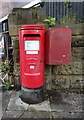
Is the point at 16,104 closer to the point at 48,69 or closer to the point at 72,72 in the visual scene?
the point at 48,69

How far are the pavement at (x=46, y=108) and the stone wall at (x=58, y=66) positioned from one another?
284 mm

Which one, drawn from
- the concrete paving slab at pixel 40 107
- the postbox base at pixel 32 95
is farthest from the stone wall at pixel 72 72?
the concrete paving slab at pixel 40 107

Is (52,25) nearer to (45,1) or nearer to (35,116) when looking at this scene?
(35,116)

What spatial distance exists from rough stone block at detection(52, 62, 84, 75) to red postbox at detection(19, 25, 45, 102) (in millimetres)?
624

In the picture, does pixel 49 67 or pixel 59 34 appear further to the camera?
pixel 49 67

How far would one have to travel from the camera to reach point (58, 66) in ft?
9.82

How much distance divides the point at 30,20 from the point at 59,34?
2.93 feet

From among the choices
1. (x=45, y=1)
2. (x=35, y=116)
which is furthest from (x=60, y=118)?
(x=45, y=1)

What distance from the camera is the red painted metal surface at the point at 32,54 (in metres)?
2.26

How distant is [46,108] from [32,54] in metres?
1.14

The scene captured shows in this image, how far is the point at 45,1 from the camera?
16.0 feet

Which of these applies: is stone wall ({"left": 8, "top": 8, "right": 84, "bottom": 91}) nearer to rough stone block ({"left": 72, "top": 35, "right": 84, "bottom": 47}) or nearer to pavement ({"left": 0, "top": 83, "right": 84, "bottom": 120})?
rough stone block ({"left": 72, "top": 35, "right": 84, "bottom": 47})

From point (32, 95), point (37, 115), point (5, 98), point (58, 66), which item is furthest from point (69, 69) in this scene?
point (5, 98)

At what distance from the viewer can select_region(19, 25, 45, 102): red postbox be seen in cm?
226
